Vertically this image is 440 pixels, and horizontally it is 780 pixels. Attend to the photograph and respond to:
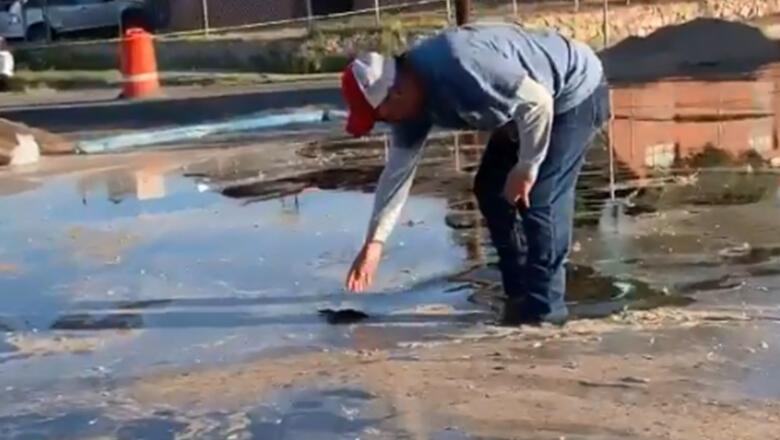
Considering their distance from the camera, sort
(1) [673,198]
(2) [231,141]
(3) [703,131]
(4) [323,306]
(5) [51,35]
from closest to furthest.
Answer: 1. (4) [323,306]
2. (1) [673,198]
3. (3) [703,131]
4. (2) [231,141]
5. (5) [51,35]

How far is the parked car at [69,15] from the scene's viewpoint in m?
36.8

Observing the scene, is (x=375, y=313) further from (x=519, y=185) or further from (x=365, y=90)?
(x=365, y=90)

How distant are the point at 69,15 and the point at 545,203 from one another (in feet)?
104

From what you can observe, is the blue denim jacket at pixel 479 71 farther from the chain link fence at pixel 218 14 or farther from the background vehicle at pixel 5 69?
the background vehicle at pixel 5 69

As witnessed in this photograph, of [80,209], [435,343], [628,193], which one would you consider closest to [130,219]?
[80,209]

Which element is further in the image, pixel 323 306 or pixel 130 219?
pixel 130 219

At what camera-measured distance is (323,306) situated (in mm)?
8172

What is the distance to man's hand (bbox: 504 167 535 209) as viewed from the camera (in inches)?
268

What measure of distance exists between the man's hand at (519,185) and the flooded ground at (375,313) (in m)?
0.65

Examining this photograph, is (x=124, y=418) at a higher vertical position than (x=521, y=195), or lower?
lower

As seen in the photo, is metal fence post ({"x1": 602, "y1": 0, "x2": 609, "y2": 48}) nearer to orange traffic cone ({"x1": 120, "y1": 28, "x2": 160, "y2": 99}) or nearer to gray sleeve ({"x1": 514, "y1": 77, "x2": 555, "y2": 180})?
orange traffic cone ({"x1": 120, "y1": 28, "x2": 160, "y2": 99})

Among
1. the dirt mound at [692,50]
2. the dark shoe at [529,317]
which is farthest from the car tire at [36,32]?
the dark shoe at [529,317]

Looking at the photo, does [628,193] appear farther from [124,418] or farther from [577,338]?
[124,418]

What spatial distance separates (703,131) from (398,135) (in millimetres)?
8313
